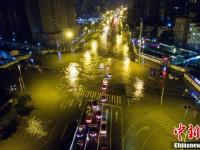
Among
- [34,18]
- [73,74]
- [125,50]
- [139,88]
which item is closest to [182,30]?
[125,50]

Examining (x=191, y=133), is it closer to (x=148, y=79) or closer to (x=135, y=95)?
(x=135, y=95)

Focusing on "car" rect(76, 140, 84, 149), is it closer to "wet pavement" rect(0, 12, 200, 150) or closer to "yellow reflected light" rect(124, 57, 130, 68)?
"wet pavement" rect(0, 12, 200, 150)

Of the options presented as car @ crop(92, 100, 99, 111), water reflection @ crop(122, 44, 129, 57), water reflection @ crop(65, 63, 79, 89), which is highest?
water reflection @ crop(122, 44, 129, 57)

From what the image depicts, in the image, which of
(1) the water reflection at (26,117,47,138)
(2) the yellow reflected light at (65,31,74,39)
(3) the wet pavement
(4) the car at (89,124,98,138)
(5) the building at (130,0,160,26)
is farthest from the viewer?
(5) the building at (130,0,160,26)

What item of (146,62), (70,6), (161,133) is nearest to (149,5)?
(70,6)

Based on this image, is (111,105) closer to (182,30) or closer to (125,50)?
(125,50)

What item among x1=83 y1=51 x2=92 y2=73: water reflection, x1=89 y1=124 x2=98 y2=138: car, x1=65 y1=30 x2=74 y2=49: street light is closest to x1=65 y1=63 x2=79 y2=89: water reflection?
x1=83 y1=51 x2=92 y2=73: water reflection
